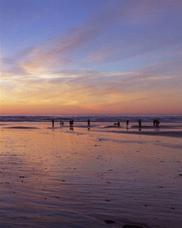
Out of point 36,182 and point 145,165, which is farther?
point 145,165

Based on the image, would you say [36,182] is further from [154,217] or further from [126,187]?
[154,217]

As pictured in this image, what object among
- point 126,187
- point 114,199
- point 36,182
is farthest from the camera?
point 36,182

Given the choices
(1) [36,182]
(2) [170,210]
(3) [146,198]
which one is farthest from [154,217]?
(1) [36,182]

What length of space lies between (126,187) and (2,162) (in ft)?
24.3

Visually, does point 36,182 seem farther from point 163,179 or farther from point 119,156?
point 119,156

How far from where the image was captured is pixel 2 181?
962 cm

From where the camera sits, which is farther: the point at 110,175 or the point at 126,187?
the point at 110,175

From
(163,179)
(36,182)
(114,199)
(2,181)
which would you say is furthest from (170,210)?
(2,181)

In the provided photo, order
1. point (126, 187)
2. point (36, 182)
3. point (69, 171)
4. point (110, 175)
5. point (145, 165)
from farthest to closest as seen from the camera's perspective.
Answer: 1. point (145, 165)
2. point (69, 171)
3. point (110, 175)
4. point (36, 182)
5. point (126, 187)

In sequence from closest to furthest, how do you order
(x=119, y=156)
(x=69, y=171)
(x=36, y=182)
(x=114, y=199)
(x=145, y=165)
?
1. (x=114, y=199)
2. (x=36, y=182)
3. (x=69, y=171)
4. (x=145, y=165)
5. (x=119, y=156)

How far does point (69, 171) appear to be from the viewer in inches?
449

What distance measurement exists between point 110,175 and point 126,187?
1.84m

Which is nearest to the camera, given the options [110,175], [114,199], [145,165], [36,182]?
[114,199]

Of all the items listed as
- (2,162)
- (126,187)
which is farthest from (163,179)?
(2,162)
